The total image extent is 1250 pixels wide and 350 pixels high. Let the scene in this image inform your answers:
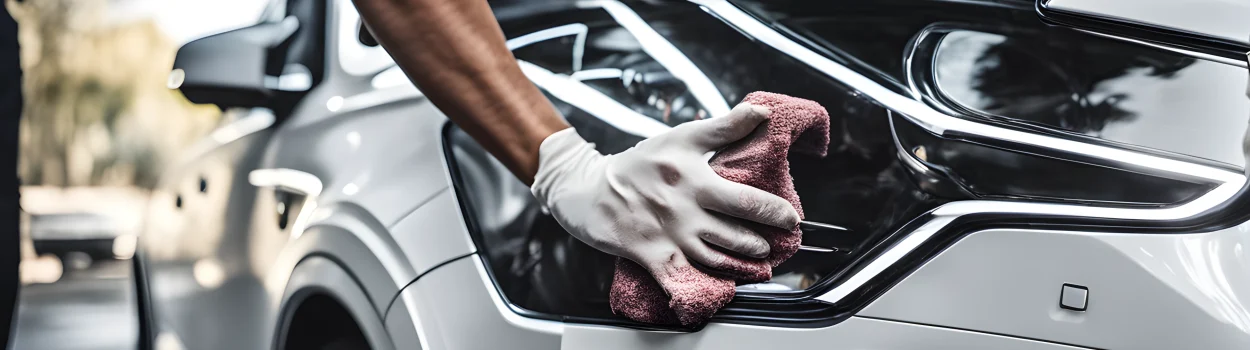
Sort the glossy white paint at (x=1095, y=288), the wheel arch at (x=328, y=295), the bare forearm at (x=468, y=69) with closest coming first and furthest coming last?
the glossy white paint at (x=1095, y=288), the bare forearm at (x=468, y=69), the wheel arch at (x=328, y=295)

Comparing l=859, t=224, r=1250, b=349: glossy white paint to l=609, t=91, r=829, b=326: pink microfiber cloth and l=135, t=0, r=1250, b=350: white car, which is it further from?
l=609, t=91, r=829, b=326: pink microfiber cloth

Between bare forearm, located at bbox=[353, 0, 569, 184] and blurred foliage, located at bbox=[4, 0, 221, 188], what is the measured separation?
0.41 metres

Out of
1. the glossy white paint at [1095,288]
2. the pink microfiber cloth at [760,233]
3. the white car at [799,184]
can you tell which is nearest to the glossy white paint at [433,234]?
the white car at [799,184]

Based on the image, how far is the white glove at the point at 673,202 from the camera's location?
65 centimetres

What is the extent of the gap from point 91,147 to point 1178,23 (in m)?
1.25

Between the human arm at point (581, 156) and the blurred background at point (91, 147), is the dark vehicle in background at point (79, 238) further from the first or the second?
the human arm at point (581, 156)

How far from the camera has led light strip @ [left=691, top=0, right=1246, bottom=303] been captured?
0.60 meters

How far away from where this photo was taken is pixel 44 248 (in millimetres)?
945

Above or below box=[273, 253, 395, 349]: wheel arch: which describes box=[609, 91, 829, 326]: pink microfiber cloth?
above

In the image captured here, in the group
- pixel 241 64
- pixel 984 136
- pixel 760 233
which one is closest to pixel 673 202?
pixel 760 233

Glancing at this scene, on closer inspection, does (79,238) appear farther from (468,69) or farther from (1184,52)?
(1184,52)

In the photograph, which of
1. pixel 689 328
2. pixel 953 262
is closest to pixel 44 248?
pixel 689 328

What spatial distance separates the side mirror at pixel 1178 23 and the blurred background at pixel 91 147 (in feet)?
3.36

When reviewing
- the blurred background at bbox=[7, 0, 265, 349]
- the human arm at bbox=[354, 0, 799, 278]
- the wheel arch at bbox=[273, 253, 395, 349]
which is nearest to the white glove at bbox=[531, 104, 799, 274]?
the human arm at bbox=[354, 0, 799, 278]
